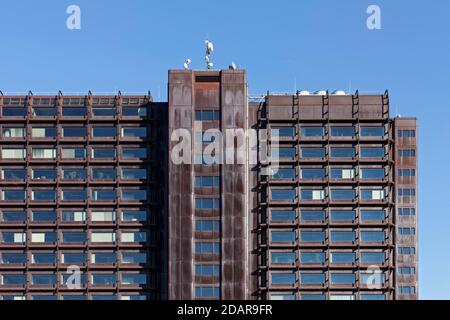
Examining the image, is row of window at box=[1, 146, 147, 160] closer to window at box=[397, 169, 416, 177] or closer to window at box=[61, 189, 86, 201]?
window at box=[61, 189, 86, 201]

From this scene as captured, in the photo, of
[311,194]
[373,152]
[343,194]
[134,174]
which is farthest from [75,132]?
[373,152]

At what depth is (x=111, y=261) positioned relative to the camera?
141500 mm

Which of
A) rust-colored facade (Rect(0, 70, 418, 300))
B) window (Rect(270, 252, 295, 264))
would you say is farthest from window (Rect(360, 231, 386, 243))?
window (Rect(270, 252, 295, 264))

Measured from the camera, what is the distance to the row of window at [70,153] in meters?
144

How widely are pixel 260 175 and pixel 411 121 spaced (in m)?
25.3

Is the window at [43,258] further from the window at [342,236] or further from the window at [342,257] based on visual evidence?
the window at [342,236]

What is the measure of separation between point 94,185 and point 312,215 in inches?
1314

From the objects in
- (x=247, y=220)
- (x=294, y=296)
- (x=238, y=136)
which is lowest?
(x=294, y=296)

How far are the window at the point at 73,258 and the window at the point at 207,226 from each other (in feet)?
60.4

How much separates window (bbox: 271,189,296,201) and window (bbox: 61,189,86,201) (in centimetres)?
2886

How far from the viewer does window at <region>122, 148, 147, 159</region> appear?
14462 cm

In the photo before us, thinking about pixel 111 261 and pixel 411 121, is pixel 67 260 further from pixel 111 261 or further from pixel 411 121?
pixel 411 121

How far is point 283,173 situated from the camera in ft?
470

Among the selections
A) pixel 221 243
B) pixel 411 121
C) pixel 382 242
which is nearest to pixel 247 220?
pixel 221 243
